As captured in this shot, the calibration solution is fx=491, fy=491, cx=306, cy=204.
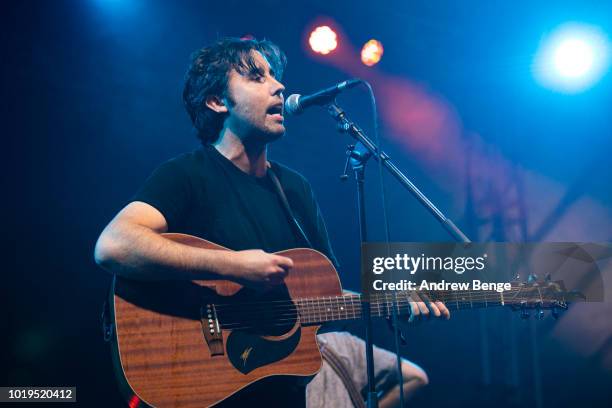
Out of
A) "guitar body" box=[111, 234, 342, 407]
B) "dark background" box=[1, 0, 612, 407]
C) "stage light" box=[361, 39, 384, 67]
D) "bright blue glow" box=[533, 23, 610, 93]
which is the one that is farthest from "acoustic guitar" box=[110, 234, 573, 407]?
"bright blue glow" box=[533, 23, 610, 93]

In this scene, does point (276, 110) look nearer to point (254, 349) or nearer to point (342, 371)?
point (254, 349)

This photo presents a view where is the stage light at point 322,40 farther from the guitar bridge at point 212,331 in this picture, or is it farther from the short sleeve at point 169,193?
the guitar bridge at point 212,331

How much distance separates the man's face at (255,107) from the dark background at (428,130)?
1.23 m

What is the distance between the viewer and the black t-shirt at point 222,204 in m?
2.19

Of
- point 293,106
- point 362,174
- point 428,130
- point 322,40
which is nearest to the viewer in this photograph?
point 362,174

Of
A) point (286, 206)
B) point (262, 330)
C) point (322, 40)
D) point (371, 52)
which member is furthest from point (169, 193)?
point (371, 52)

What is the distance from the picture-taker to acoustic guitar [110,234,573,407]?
1856mm

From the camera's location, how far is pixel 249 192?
2.48 metres

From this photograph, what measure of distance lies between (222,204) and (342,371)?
1388mm

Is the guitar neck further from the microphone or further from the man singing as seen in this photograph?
the microphone

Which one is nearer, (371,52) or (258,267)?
(258,267)

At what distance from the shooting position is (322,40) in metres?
4.58

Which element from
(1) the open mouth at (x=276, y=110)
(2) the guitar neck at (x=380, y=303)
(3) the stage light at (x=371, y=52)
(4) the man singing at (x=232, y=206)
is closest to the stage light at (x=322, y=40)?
(3) the stage light at (x=371, y=52)

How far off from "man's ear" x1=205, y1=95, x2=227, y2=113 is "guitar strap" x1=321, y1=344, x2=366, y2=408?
61.3 inches
